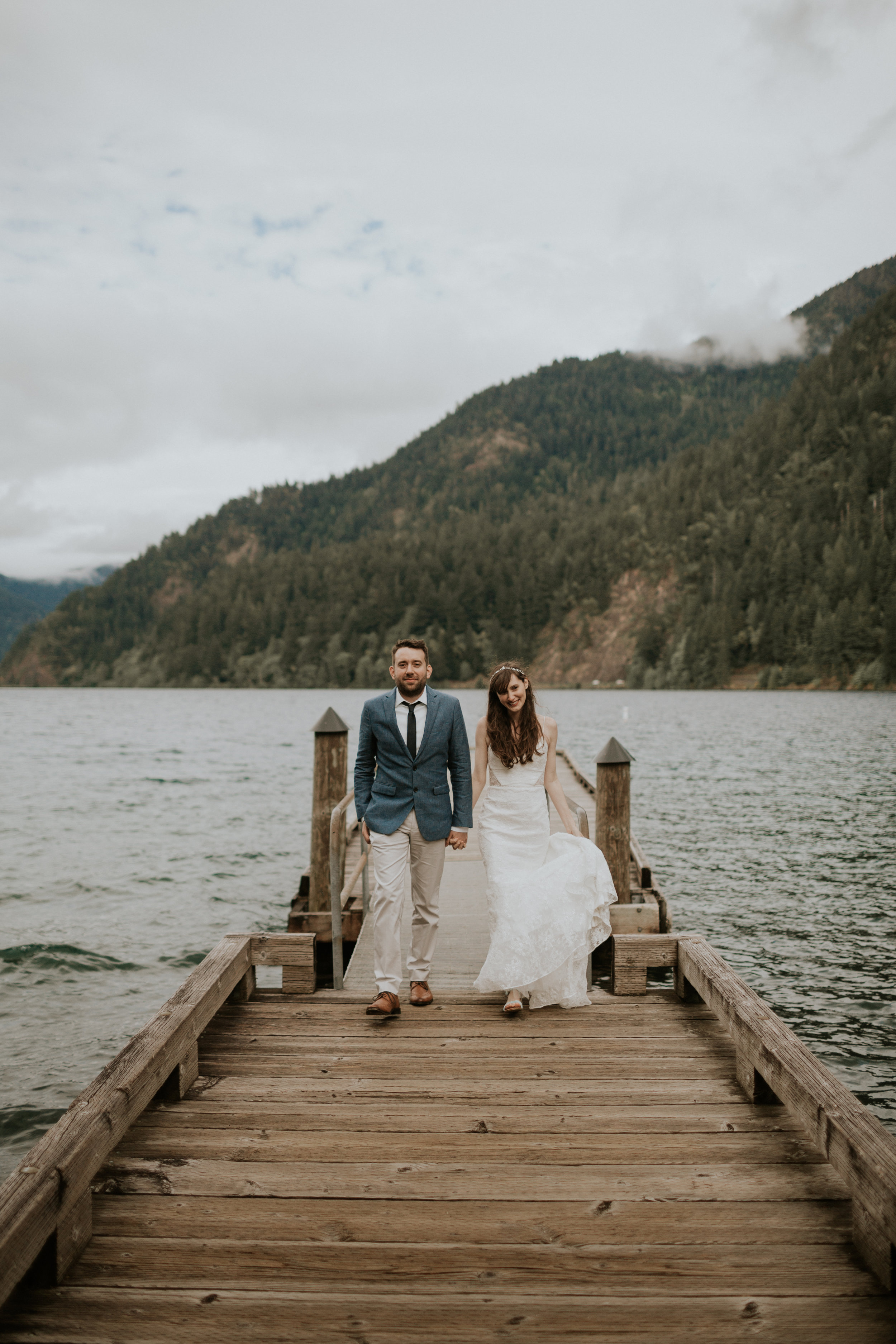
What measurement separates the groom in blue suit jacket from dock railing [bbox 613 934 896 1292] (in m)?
1.49

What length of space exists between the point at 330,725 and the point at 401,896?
2523 millimetres

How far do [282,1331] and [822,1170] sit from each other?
7.42 feet

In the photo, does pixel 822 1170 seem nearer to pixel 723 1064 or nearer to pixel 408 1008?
pixel 723 1064

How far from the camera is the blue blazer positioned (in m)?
5.56

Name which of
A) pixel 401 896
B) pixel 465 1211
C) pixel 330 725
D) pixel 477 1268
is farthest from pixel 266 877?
pixel 477 1268

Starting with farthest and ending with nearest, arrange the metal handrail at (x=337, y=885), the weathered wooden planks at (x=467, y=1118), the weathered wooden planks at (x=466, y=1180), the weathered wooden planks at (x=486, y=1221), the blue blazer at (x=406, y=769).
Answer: the metal handrail at (x=337, y=885) < the blue blazer at (x=406, y=769) < the weathered wooden planks at (x=467, y=1118) < the weathered wooden planks at (x=466, y=1180) < the weathered wooden planks at (x=486, y=1221)

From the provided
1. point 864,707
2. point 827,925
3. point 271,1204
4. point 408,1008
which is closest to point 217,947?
point 408,1008

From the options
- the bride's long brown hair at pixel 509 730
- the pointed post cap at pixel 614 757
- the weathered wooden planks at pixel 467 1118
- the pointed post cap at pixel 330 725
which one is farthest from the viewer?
the pointed post cap at pixel 330 725

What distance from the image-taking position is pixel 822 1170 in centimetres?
364

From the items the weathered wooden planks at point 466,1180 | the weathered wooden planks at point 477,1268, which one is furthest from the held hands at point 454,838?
the weathered wooden planks at point 477,1268

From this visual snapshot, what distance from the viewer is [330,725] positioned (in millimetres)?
7832

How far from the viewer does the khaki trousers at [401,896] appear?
550 cm

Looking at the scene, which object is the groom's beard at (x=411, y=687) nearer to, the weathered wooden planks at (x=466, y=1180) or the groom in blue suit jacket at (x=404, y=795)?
the groom in blue suit jacket at (x=404, y=795)

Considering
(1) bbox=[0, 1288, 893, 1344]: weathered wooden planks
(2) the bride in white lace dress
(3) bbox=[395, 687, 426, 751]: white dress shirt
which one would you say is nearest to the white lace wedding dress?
(2) the bride in white lace dress
